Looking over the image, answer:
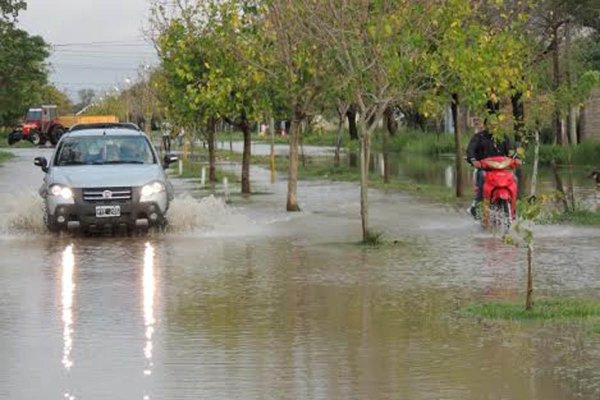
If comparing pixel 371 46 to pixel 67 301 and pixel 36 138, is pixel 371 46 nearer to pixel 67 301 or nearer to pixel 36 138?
pixel 67 301

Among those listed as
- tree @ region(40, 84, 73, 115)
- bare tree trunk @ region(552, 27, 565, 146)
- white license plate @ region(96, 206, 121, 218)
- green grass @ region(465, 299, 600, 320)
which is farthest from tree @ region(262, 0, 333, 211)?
tree @ region(40, 84, 73, 115)

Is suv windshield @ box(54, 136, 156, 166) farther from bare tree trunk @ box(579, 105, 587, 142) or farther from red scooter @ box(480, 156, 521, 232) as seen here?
bare tree trunk @ box(579, 105, 587, 142)

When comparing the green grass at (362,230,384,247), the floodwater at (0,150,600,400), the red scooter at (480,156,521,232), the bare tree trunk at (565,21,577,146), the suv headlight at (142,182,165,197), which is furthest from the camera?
the bare tree trunk at (565,21,577,146)

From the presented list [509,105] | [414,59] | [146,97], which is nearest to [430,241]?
[414,59]

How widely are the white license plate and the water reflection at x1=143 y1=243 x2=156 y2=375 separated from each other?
132 centimetres

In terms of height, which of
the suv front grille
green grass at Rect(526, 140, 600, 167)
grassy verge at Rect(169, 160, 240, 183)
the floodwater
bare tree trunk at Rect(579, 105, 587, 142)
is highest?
bare tree trunk at Rect(579, 105, 587, 142)

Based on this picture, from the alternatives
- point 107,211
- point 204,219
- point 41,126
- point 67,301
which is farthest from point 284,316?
point 41,126

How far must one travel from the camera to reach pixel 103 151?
2100 cm

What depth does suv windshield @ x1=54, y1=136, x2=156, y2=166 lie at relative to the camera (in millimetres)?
20844

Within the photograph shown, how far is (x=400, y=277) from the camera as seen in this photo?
47.1 ft

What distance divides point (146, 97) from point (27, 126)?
64.3 feet

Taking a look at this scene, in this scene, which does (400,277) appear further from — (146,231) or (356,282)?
(146,231)

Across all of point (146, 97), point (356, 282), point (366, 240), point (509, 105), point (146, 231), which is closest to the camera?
point (356, 282)

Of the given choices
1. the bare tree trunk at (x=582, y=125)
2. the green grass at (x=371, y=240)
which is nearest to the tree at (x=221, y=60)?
the green grass at (x=371, y=240)
